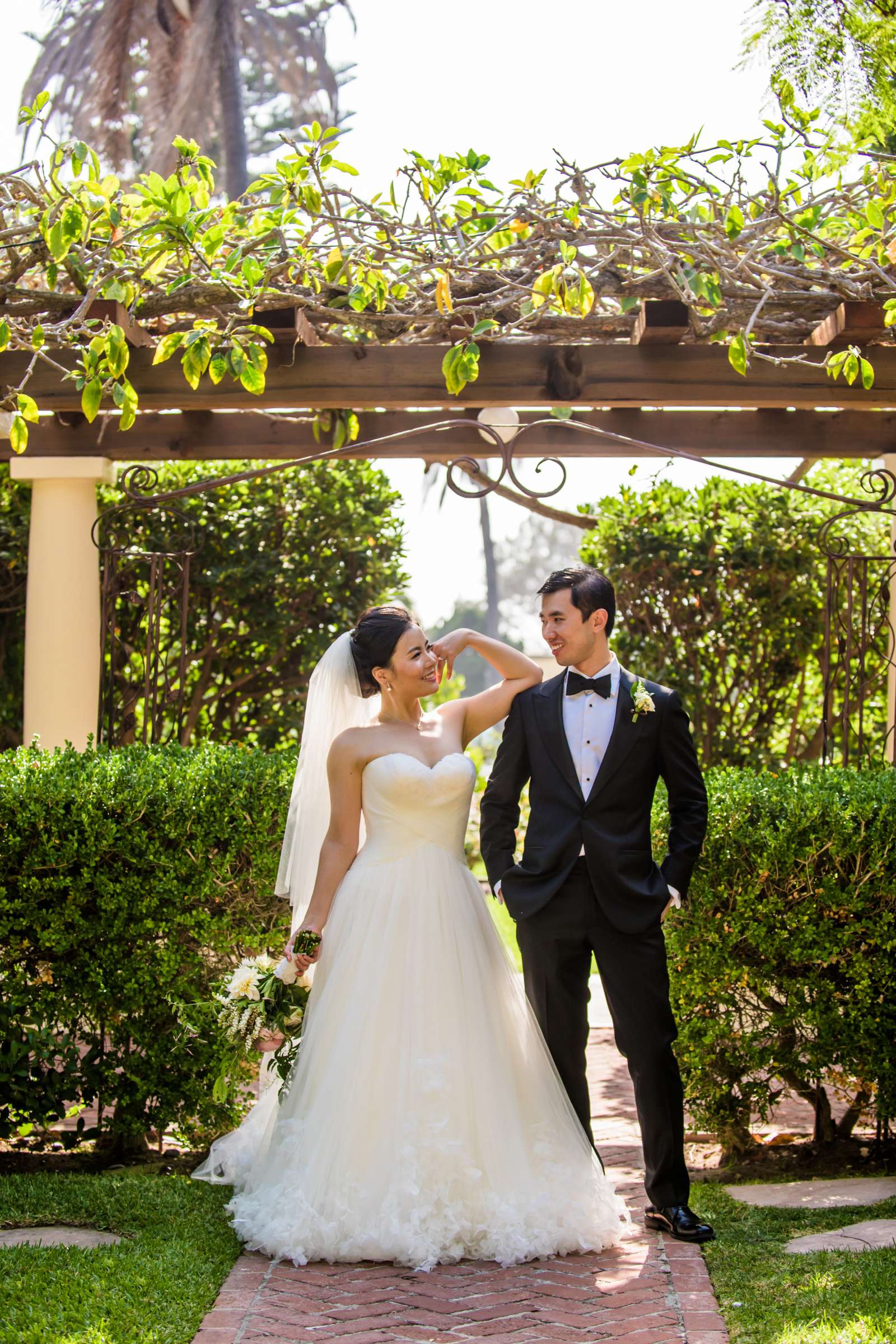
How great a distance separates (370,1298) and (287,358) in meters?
Result: 4.01

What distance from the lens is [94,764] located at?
508 cm

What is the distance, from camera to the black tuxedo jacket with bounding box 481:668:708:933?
4.23m

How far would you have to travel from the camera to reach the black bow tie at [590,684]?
439cm

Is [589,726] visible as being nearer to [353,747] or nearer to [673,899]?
[673,899]

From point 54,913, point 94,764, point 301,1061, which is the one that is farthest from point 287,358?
point 301,1061

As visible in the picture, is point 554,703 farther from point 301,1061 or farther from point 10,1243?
point 10,1243

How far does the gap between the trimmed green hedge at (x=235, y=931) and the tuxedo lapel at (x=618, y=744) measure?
0.67 m

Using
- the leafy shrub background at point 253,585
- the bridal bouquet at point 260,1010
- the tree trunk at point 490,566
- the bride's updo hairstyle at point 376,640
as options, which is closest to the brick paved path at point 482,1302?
the bridal bouquet at point 260,1010

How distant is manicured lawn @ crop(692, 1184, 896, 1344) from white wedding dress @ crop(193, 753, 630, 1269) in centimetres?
41

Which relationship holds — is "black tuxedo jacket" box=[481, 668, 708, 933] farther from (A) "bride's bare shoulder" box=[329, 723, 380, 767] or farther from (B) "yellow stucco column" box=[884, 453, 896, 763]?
(B) "yellow stucco column" box=[884, 453, 896, 763]

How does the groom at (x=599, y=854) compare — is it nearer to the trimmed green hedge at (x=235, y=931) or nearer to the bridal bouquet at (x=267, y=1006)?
the trimmed green hedge at (x=235, y=931)

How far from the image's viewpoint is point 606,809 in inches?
169

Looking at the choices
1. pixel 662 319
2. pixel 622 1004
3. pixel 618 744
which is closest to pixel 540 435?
pixel 662 319

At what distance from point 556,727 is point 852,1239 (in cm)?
189
